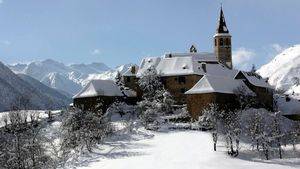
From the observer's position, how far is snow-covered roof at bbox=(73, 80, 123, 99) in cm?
11019

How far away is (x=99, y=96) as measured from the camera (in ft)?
359

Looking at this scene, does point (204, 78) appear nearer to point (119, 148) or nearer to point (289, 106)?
point (289, 106)

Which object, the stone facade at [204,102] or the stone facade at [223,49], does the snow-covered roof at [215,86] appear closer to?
the stone facade at [204,102]

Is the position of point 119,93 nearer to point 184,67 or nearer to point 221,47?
point 184,67

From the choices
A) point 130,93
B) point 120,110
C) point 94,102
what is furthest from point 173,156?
point 130,93

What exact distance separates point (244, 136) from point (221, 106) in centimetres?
1060

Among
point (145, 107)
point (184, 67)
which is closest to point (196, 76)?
point (184, 67)

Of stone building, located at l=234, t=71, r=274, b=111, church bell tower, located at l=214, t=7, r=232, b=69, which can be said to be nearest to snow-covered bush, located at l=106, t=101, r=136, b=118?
stone building, located at l=234, t=71, r=274, b=111

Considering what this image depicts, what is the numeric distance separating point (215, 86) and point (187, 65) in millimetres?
15481

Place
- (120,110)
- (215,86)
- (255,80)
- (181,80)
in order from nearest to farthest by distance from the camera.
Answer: (215,86)
(120,110)
(181,80)
(255,80)

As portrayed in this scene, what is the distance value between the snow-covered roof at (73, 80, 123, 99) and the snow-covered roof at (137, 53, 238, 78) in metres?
6.68

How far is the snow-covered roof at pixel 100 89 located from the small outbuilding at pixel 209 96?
1699 cm

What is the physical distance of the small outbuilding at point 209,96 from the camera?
99744mm

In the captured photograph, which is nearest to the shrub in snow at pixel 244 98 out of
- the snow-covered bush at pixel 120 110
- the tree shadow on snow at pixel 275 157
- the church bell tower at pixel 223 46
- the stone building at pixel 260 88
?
the stone building at pixel 260 88
